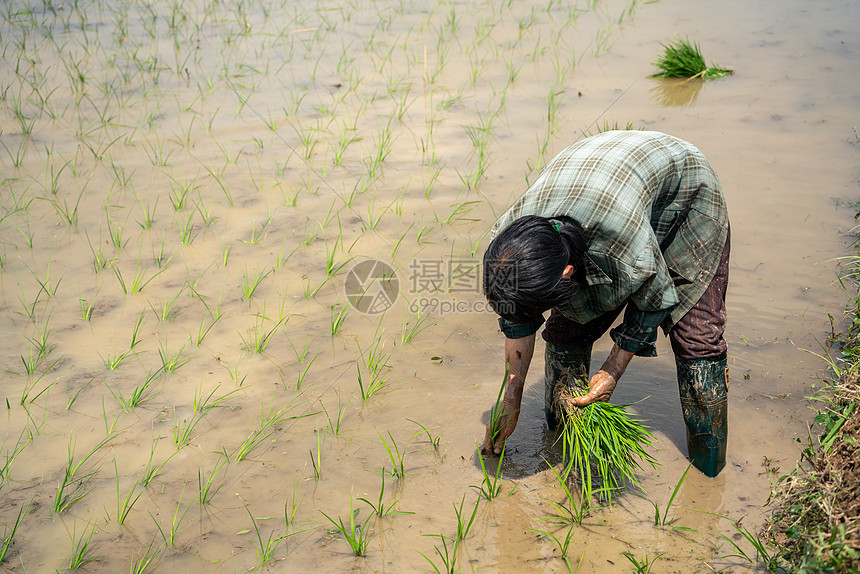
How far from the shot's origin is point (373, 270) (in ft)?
12.4

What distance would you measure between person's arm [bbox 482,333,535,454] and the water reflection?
12.1 ft

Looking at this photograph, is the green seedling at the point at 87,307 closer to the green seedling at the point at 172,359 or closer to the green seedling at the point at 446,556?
the green seedling at the point at 172,359

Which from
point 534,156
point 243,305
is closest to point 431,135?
point 534,156

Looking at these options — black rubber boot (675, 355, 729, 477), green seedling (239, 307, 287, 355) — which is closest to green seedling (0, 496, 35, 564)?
green seedling (239, 307, 287, 355)

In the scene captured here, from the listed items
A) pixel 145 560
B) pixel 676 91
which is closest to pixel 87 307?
pixel 145 560

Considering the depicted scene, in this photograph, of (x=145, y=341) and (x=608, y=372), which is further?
(x=145, y=341)

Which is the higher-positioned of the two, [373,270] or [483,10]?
[483,10]

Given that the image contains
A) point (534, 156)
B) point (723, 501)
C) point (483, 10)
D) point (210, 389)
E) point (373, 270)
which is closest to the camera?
point (723, 501)

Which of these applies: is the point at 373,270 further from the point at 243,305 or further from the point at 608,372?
the point at 608,372

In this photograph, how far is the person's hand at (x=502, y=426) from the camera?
7.78ft

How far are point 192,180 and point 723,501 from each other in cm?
353

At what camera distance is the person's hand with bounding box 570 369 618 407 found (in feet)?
7.52

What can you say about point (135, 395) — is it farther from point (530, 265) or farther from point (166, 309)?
point (530, 265)

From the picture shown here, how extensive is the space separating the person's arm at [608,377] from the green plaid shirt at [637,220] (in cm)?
6
